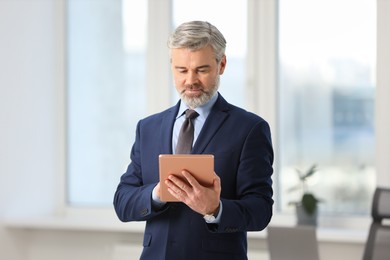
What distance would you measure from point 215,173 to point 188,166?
149 millimetres

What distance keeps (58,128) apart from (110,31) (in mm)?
869

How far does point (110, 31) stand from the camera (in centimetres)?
557

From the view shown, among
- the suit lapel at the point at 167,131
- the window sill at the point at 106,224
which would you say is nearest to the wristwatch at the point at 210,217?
Result: the suit lapel at the point at 167,131

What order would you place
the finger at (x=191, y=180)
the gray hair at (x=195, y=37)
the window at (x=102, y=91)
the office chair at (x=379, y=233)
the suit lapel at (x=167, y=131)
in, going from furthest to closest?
1. the window at (x=102, y=91)
2. the office chair at (x=379, y=233)
3. the suit lapel at (x=167, y=131)
4. the gray hair at (x=195, y=37)
5. the finger at (x=191, y=180)

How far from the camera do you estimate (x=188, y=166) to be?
190 centimetres

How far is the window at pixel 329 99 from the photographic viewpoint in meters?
4.89

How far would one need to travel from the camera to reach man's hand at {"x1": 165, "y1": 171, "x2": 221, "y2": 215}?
1878mm

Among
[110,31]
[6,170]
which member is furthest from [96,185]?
[110,31]

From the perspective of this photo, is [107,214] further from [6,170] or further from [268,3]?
[268,3]

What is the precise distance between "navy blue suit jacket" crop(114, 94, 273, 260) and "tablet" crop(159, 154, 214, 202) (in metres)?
0.12

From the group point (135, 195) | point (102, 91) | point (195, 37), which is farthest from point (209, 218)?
point (102, 91)

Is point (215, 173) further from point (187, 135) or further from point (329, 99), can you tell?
point (329, 99)

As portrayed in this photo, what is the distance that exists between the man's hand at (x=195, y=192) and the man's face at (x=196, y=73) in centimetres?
28

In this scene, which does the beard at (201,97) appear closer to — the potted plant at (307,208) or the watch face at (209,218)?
the watch face at (209,218)
